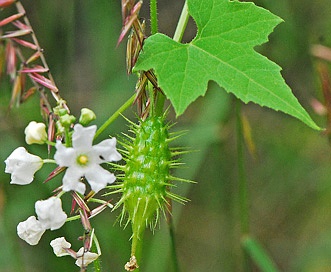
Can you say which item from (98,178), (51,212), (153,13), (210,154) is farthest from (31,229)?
(210,154)

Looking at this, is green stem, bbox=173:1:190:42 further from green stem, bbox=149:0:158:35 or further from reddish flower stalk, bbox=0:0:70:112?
reddish flower stalk, bbox=0:0:70:112

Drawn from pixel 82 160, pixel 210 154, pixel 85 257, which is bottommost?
pixel 210 154

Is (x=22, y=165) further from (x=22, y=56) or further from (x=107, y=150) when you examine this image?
(x=22, y=56)

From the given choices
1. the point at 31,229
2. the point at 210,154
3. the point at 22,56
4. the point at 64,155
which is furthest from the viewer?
the point at 210,154

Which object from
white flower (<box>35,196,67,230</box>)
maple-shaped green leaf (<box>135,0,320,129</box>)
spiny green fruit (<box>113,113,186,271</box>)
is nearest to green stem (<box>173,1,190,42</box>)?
maple-shaped green leaf (<box>135,0,320,129</box>)

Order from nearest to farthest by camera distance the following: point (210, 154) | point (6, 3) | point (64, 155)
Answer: point (64, 155), point (6, 3), point (210, 154)

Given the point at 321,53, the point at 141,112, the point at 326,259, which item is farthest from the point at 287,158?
the point at 141,112

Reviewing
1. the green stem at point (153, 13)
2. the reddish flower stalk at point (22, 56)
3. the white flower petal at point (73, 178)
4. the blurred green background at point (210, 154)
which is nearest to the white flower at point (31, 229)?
the white flower petal at point (73, 178)

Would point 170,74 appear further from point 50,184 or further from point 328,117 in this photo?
point 50,184
